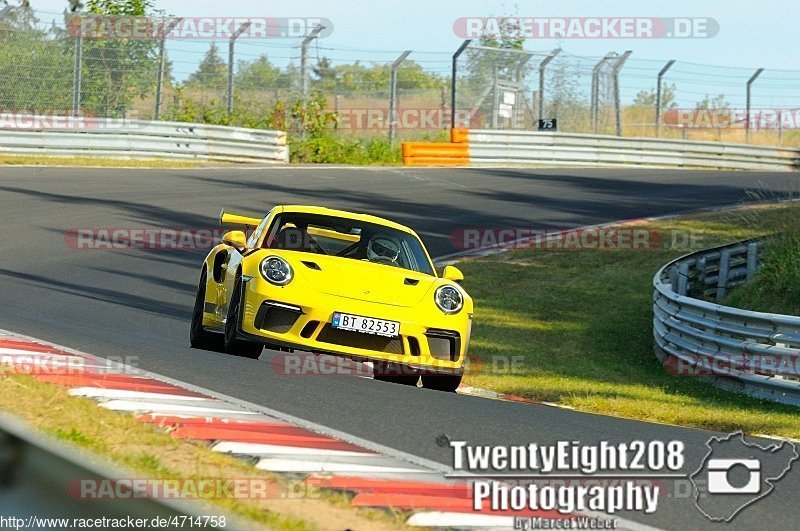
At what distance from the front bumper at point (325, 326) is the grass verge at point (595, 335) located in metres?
2.31

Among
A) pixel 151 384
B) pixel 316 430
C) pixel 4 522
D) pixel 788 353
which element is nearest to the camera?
pixel 4 522

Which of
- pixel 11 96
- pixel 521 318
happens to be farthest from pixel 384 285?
pixel 11 96

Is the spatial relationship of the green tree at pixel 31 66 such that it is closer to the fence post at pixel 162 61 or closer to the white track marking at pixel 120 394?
the fence post at pixel 162 61

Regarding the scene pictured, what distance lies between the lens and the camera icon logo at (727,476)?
20.0 feet

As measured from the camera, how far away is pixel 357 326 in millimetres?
8906

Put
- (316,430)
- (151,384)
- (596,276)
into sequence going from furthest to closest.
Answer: (596,276) < (151,384) < (316,430)

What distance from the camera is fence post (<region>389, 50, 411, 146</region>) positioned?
1246 inches

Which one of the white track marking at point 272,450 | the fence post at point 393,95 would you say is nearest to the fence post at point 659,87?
the fence post at point 393,95

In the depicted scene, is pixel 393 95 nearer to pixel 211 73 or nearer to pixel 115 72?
pixel 211 73

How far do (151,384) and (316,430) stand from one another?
1511 mm

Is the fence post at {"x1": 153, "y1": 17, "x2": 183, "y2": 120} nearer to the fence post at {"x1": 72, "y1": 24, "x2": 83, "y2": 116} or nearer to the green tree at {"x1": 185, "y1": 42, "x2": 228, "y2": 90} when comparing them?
the green tree at {"x1": 185, "y1": 42, "x2": 228, "y2": 90}

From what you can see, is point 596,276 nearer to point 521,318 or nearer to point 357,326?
point 521,318

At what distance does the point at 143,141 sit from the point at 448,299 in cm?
2020

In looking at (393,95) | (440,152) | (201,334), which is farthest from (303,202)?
(201,334)
